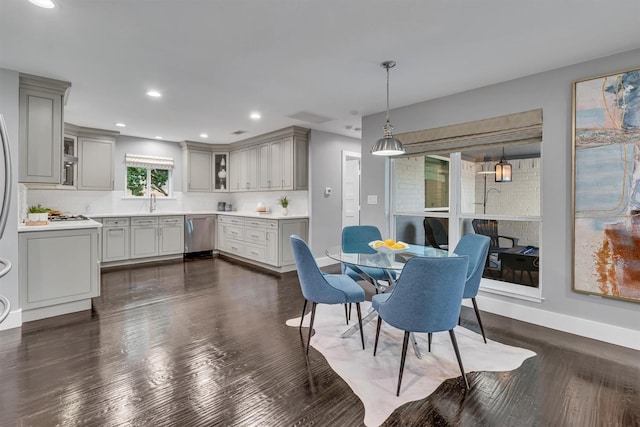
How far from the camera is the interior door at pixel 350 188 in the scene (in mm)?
6176

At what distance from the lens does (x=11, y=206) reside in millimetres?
2998

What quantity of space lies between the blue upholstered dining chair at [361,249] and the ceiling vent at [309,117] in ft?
6.05

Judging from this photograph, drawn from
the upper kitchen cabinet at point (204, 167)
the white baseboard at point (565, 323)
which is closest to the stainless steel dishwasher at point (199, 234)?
the upper kitchen cabinet at point (204, 167)

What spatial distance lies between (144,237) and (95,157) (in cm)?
162

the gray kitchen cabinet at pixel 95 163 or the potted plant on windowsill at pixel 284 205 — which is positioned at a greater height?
the gray kitchen cabinet at pixel 95 163

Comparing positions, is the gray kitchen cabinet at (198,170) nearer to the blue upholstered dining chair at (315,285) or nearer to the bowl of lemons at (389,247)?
the blue upholstered dining chair at (315,285)

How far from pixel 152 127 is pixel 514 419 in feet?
19.6

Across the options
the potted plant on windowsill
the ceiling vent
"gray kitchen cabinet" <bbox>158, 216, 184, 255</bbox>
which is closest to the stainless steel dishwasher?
"gray kitchen cabinet" <bbox>158, 216, 184, 255</bbox>

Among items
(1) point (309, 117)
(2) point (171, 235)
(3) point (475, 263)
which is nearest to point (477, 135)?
(3) point (475, 263)

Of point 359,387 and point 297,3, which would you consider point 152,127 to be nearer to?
point 297,3

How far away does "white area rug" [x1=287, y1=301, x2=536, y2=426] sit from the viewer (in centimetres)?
200

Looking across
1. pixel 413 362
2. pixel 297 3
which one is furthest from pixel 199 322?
pixel 297 3

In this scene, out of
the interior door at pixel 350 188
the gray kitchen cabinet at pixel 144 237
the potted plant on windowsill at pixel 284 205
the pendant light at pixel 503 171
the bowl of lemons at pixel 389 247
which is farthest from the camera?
the interior door at pixel 350 188

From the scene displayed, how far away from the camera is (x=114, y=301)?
3.80 meters
